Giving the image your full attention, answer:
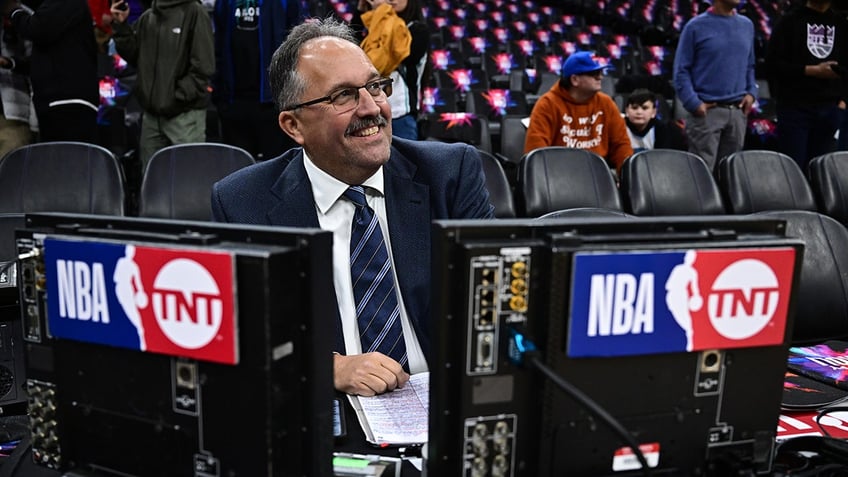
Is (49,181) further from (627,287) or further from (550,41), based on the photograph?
(550,41)

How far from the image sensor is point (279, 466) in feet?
2.62

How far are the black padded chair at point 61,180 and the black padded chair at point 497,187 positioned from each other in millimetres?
1431

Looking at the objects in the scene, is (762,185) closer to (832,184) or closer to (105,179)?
(832,184)

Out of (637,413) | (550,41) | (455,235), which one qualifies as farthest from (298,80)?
(550,41)

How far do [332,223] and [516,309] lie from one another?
79 cm

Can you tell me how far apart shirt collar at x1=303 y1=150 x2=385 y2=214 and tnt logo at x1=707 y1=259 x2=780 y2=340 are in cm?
85

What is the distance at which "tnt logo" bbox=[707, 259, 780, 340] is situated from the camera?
0.84m

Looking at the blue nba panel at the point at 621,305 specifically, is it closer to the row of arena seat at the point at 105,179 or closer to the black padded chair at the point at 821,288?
the black padded chair at the point at 821,288

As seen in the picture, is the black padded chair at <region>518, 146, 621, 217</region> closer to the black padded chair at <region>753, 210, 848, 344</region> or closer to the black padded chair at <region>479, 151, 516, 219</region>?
the black padded chair at <region>479, 151, 516, 219</region>

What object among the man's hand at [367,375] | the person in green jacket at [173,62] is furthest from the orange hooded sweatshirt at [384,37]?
the man's hand at [367,375]

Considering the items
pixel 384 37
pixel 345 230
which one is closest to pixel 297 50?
pixel 345 230

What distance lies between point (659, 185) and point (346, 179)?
199 cm

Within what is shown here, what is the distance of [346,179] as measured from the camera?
1605mm

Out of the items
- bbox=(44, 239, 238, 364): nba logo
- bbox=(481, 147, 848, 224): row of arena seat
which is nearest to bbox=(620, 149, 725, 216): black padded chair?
bbox=(481, 147, 848, 224): row of arena seat
